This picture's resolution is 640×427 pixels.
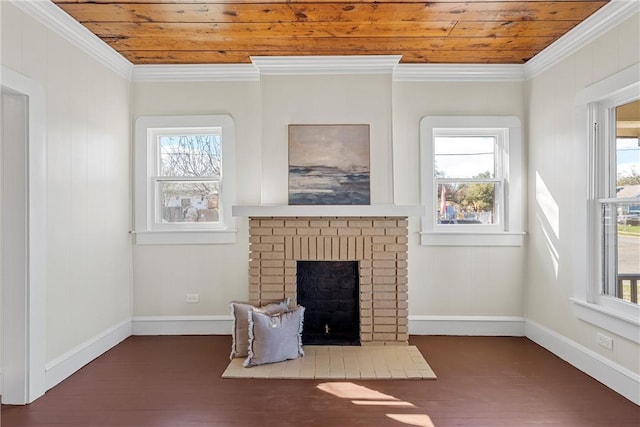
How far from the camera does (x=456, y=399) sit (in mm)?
2871

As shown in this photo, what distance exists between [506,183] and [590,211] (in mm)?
1086

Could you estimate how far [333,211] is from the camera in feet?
12.5

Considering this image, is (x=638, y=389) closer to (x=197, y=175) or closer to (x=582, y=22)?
(x=582, y=22)

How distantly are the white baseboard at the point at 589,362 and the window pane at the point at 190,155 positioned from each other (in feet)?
11.3

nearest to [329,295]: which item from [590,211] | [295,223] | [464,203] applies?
[295,223]

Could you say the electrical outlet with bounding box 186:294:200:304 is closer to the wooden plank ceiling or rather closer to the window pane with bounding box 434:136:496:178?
the wooden plank ceiling

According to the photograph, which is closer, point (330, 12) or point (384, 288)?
point (330, 12)

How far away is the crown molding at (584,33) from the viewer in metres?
2.87

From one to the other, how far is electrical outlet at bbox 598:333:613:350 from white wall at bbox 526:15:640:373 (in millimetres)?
39

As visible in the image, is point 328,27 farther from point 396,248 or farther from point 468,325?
point 468,325

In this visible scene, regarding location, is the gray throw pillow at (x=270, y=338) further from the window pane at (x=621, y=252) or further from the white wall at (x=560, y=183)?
the window pane at (x=621, y=252)

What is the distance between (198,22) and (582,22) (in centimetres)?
285

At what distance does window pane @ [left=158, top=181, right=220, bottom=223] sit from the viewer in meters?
4.44

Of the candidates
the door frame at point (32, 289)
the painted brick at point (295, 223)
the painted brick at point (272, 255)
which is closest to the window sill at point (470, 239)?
the painted brick at point (295, 223)
